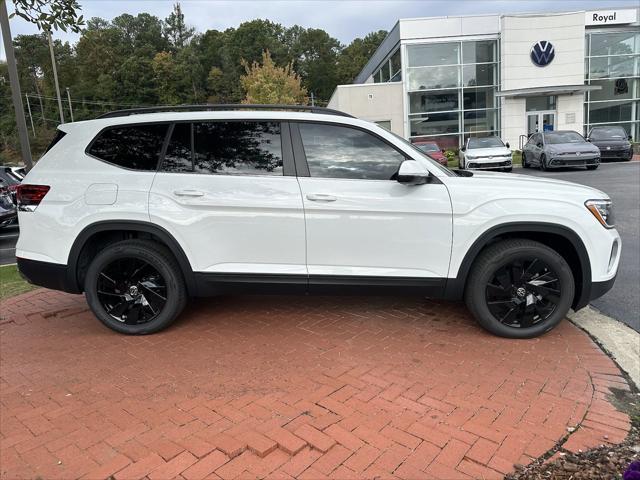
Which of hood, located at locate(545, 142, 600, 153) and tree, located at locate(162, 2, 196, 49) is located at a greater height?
tree, located at locate(162, 2, 196, 49)

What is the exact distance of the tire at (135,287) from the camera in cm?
425

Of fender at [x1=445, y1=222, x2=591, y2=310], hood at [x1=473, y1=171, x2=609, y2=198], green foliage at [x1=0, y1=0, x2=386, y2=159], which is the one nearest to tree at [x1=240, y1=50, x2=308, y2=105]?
hood at [x1=473, y1=171, x2=609, y2=198]

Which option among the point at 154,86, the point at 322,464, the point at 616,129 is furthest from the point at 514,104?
the point at 154,86

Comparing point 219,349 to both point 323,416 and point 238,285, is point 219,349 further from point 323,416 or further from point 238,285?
point 323,416

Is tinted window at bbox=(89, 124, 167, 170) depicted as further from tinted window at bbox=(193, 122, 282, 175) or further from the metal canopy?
the metal canopy

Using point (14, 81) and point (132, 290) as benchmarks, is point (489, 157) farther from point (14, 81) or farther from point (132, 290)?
point (132, 290)

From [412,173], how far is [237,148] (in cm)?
145

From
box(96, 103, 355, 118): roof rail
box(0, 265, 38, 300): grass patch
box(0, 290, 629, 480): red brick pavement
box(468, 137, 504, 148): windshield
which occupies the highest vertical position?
box(96, 103, 355, 118): roof rail

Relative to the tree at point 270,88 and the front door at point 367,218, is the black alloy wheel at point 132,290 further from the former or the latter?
the tree at point 270,88

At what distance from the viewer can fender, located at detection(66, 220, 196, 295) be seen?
13.6 feet

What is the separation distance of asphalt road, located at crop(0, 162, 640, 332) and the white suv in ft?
3.89

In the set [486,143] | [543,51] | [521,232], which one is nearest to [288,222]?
[521,232]

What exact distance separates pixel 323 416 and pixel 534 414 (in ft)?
4.15

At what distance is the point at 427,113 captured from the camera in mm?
33031
